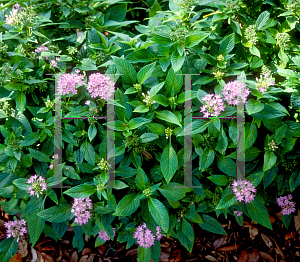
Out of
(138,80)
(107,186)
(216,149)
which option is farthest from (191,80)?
(107,186)

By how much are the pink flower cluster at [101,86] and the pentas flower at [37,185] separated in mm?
626

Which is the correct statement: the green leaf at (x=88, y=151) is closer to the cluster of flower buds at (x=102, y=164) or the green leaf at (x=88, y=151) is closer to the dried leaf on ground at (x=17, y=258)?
the cluster of flower buds at (x=102, y=164)

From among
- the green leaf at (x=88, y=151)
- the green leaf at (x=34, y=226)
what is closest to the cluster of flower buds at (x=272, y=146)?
the green leaf at (x=88, y=151)

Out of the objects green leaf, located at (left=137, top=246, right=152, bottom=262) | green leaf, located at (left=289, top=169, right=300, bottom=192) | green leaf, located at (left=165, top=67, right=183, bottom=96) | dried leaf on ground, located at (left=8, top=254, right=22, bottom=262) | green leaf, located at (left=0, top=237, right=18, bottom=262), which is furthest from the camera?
dried leaf on ground, located at (left=8, top=254, right=22, bottom=262)

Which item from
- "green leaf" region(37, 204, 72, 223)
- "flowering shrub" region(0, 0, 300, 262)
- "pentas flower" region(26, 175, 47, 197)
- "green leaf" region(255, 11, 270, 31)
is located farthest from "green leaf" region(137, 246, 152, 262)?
"green leaf" region(255, 11, 270, 31)

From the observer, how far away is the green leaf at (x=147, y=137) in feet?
5.39

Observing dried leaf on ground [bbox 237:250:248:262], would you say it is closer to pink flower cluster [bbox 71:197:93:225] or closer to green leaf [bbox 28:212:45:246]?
pink flower cluster [bbox 71:197:93:225]

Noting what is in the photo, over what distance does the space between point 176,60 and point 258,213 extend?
1051mm

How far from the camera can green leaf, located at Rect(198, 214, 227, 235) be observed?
78.3 inches

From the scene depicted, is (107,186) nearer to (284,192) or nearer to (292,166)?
(292,166)

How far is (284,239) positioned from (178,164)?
4.18 ft

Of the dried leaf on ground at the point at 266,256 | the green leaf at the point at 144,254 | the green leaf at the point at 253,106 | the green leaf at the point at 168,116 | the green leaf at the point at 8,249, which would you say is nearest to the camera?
the green leaf at the point at 253,106

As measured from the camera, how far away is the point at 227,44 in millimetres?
1707

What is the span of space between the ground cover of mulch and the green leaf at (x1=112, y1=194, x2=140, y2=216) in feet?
2.70
